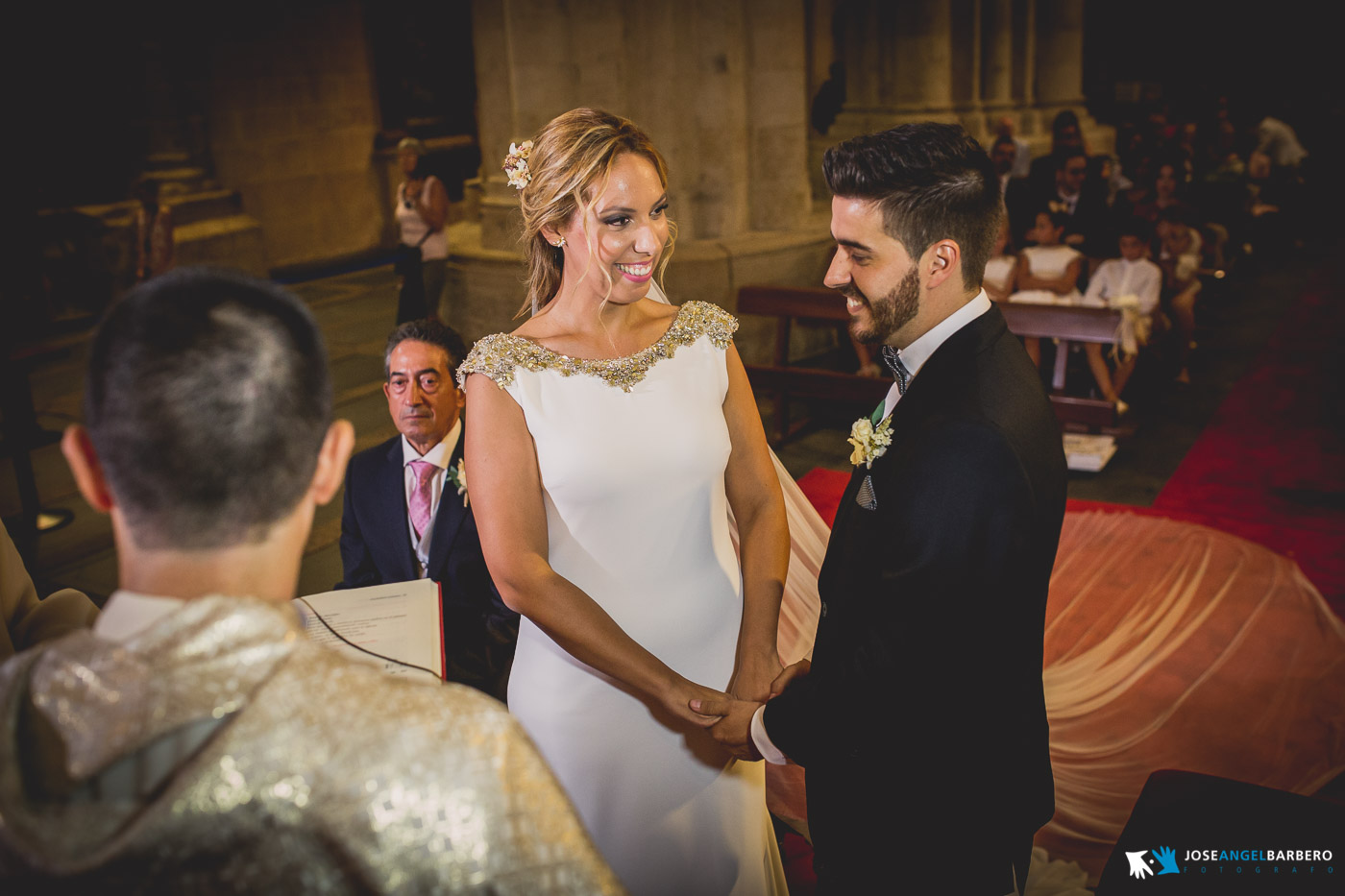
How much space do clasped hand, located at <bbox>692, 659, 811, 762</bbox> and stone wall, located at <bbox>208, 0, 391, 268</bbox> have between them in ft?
38.4

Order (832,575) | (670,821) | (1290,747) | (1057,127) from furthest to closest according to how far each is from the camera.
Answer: (1057,127) → (1290,747) → (670,821) → (832,575)

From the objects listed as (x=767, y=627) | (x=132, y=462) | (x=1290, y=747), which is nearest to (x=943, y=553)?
(x=767, y=627)

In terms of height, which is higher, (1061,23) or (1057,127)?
(1061,23)

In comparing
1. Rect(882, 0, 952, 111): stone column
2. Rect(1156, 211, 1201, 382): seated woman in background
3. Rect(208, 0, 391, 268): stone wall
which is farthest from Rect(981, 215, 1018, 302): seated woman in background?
Rect(208, 0, 391, 268): stone wall

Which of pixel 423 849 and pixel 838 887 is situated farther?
pixel 838 887

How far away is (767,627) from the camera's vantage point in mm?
2336

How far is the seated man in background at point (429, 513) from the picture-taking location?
2945mm

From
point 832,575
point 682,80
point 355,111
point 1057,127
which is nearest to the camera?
point 832,575

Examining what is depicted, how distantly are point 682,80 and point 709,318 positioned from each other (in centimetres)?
571

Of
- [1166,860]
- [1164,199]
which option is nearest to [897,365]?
[1166,860]

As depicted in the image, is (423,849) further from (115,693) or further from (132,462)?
(132,462)

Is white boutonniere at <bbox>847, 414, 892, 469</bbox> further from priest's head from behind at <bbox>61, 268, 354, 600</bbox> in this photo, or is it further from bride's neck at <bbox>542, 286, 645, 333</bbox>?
priest's head from behind at <bbox>61, 268, 354, 600</bbox>

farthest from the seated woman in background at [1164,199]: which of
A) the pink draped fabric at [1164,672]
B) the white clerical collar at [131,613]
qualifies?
the white clerical collar at [131,613]

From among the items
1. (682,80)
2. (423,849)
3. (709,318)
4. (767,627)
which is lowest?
(767,627)
